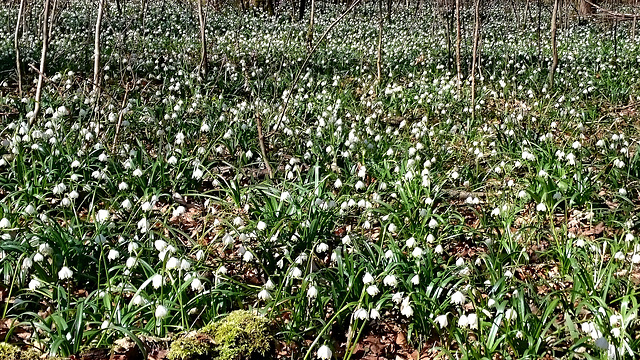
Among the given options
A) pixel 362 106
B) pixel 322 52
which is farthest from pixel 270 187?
pixel 322 52

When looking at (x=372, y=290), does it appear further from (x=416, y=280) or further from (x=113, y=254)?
(x=113, y=254)

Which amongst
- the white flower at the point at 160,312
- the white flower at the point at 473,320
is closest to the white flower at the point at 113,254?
the white flower at the point at 160,312

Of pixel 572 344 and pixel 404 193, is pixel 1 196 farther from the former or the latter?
pixel 572 344

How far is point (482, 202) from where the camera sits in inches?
186

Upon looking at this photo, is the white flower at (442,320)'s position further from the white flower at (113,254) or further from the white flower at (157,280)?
the white flower at (113,254)

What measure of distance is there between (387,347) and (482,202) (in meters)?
1.94

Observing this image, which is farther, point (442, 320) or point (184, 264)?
point (184, 264)

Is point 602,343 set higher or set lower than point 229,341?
lower

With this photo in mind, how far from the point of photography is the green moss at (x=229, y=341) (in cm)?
237

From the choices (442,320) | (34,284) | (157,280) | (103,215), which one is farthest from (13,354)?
(442,320)

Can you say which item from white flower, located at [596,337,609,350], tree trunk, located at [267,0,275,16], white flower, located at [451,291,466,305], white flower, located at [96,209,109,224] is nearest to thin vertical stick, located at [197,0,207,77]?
white flower, located at [96,209,109,224]

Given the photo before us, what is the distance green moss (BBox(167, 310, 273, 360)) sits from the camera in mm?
2371

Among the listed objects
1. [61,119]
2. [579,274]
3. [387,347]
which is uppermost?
[61,119]

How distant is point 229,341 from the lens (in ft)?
7.97
